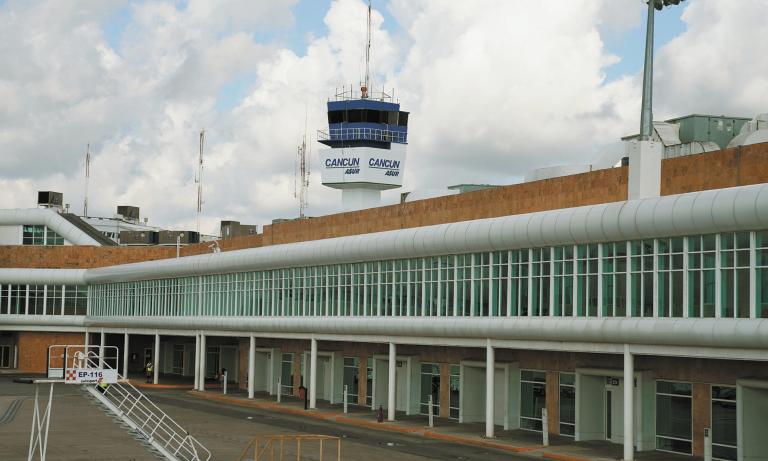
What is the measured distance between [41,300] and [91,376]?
55.3 metres

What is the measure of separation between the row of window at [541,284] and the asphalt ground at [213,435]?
18.4ft

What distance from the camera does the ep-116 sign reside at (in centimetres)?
3316

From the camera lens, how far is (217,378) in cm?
7819

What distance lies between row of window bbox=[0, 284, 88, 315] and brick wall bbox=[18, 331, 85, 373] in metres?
1.90

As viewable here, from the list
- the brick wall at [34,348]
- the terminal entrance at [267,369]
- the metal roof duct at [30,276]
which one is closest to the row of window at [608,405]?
the terminal entrance at [267,369]

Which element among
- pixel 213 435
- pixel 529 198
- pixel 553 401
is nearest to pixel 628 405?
pixel 553 401

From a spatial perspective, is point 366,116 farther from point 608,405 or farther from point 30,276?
point 608,405

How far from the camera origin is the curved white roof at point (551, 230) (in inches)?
1251

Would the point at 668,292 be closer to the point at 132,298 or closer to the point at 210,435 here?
the point at 210,435

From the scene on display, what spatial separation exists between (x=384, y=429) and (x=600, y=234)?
14444 mm

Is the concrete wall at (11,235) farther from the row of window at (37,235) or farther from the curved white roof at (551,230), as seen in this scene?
the curved white roof at (551,230)

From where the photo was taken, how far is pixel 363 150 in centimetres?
7425

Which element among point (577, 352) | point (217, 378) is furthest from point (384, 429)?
point (217, 378)

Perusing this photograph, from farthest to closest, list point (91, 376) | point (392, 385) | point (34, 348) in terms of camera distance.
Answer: point (34, 348) → point (392, 385) → point (91, 376)
